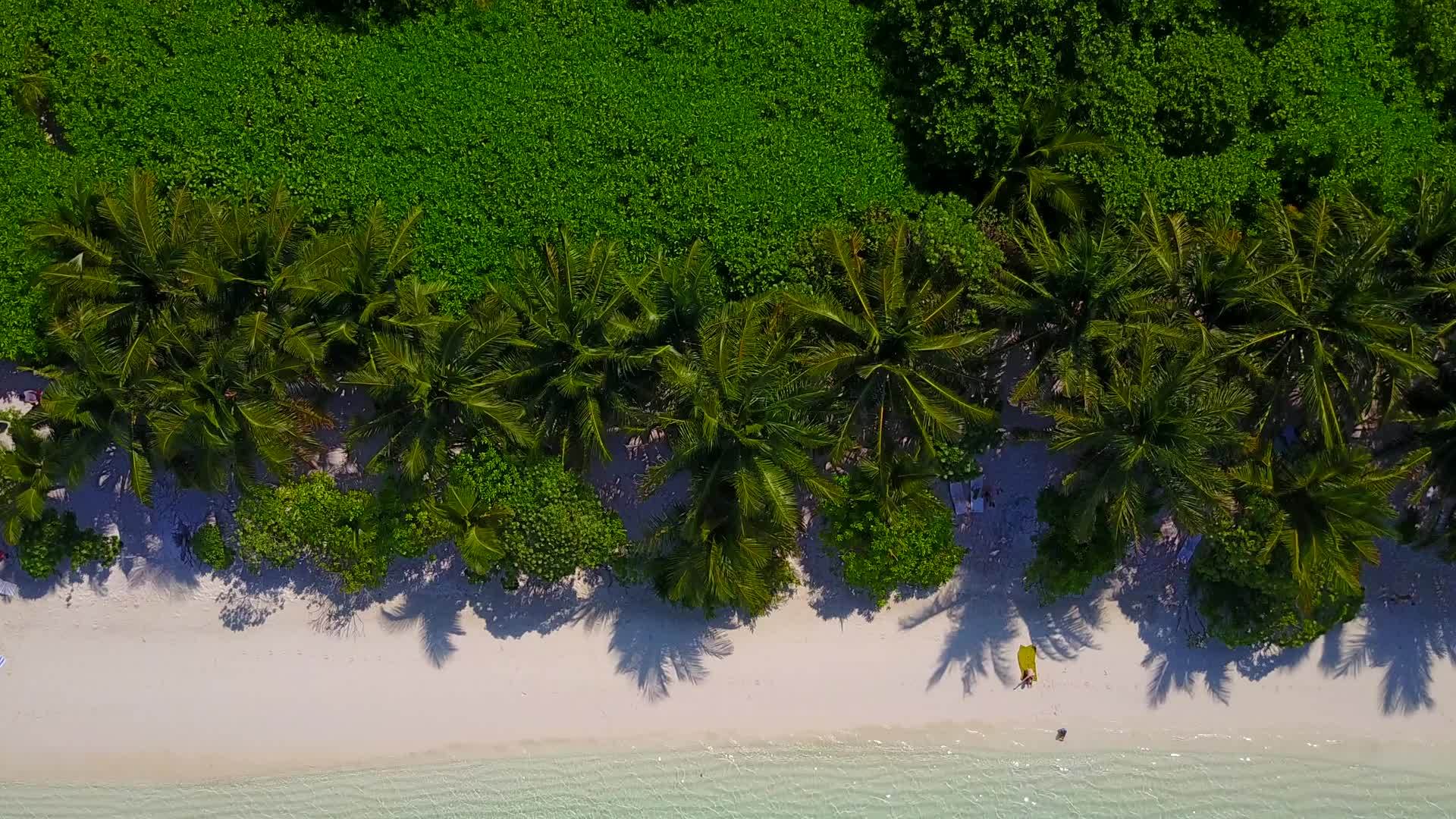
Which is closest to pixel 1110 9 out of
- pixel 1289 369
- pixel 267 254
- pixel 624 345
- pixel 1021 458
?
pixel 1289 369

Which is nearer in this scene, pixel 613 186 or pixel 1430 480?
pixel 1430 480

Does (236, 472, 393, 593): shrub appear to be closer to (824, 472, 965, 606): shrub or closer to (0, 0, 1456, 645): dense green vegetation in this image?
(0, 0, 1456, 645): dense green vegetation

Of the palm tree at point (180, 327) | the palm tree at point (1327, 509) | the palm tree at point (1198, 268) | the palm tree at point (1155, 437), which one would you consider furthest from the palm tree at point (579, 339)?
the palm tree at point (1327, 509)

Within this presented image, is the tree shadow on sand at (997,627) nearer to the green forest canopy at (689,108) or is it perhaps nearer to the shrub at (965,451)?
the shrub at (965,451)

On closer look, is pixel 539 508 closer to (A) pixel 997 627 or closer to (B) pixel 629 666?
(B) pixel 629 666

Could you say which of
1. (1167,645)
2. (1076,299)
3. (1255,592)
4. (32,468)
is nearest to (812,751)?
(1167,645)

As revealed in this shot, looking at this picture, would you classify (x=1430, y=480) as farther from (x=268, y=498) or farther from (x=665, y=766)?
(x=268, y=498)
